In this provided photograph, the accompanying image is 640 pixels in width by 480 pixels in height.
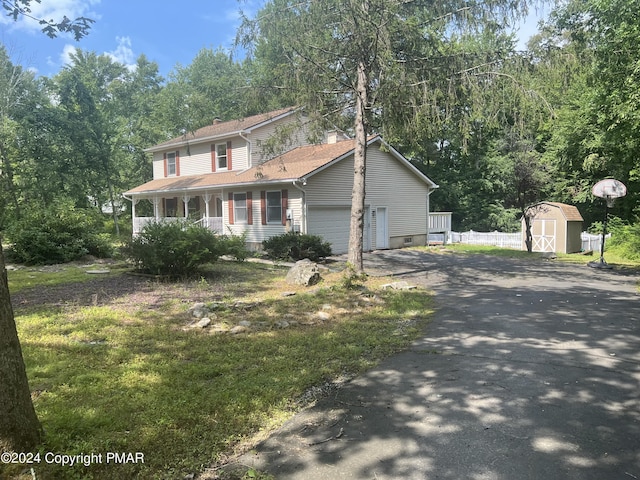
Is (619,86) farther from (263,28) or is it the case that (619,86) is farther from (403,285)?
(263,28)

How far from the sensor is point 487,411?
11.6 ft

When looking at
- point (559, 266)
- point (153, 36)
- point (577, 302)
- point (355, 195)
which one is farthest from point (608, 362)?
point (153, 36)

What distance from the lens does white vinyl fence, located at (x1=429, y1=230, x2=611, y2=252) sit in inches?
888

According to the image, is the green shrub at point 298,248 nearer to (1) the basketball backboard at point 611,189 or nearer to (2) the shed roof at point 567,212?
(1) the basketball backboard at point 611,189

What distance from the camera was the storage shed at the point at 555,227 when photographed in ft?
66.3

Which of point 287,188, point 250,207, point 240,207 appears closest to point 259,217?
point 250,207

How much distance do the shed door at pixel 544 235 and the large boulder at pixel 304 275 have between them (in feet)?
50.1

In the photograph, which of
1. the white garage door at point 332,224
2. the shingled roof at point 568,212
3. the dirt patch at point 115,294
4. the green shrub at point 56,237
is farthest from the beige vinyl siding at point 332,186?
the shingled roof at point 568,212

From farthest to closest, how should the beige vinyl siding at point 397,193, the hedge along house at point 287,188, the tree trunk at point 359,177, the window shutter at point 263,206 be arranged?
the beige vinyl siding at point 397,193 < the window shutter at point 263,206 < the hedge along house at point 287,188 < the tree trunk at point 359,177

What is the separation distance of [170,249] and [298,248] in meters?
5.48

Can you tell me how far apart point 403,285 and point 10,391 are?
26.5ft

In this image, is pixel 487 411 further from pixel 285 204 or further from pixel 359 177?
pixel 285 204

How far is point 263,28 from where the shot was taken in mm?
10102

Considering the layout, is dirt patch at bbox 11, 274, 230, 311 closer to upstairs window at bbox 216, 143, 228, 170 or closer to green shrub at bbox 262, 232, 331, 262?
green shrub at bbox 262, 232, 331, 262
